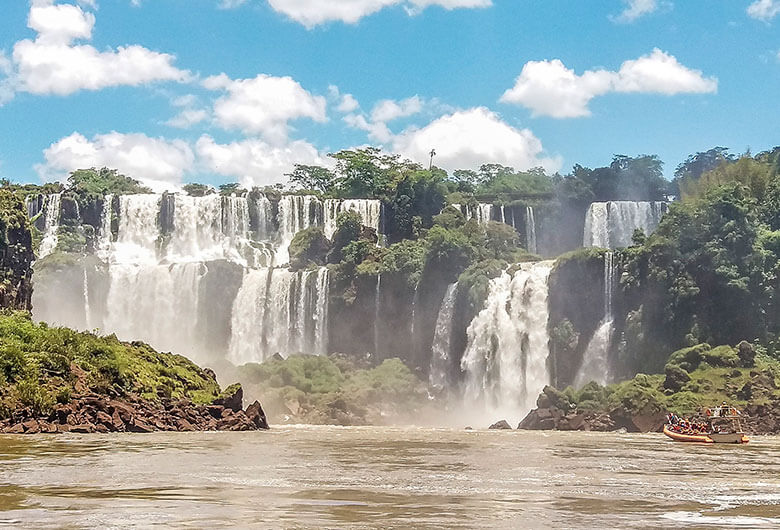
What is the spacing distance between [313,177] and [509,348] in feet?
208

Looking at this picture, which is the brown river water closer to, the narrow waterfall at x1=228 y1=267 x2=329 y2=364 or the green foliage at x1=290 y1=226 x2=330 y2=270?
the narrow waterfall at x1=228 y1=267 x2=329 y2=364

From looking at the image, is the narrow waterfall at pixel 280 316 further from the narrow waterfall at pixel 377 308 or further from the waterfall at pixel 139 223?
the waterfall at pixel 139 223

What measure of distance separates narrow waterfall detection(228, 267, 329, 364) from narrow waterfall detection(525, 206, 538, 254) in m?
22.4

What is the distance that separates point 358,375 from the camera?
225ft

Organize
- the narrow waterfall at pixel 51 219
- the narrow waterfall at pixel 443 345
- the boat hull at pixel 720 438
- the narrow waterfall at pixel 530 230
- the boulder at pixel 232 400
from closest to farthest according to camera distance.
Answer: the boat hull at pixel 720 438 < the boulder at pixel 232 400 < the narrow waterfall at pixel 443 345 < the narrow waterfall at pixel 51 219 < the narrow waterfall at pixel 530 230

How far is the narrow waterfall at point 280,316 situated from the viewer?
75562 mm

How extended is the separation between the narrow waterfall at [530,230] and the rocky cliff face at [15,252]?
47.1m

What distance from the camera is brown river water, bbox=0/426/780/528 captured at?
12508mm

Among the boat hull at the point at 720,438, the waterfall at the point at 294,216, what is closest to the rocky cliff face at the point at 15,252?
the boat hull at the point at 720,438

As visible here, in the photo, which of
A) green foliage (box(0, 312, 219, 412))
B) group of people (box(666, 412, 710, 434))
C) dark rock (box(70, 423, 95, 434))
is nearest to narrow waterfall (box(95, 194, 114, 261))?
green foliage (box(0, 312, 219, 412))

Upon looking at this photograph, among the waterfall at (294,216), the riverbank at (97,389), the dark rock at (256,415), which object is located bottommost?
→ the dark rock at (256,415)

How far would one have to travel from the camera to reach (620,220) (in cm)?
8550

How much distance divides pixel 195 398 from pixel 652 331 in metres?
31.4

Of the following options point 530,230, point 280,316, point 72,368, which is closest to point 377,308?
point 280,316
